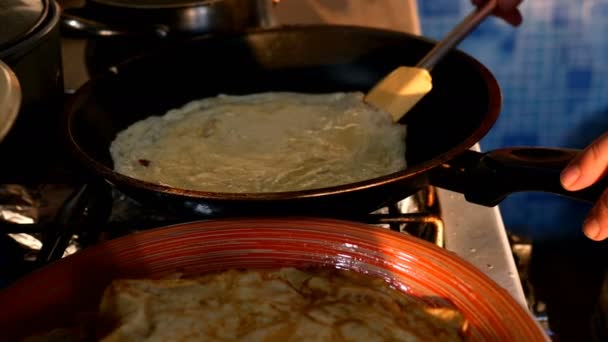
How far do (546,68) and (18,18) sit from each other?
1.89 metres

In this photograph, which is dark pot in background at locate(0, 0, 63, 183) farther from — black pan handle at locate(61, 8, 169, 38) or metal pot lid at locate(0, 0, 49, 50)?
black pan handle at locate(61, 8, 169, 38)

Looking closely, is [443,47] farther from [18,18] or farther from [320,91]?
[18,18]

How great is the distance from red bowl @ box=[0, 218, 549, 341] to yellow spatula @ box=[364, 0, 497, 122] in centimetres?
47

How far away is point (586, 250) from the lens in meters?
2.59

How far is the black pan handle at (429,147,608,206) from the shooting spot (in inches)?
31.2

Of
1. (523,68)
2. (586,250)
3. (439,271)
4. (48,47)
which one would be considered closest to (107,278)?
(439,271)

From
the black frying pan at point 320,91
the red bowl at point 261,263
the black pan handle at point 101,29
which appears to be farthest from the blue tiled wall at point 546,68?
the red bowl at point 261,263

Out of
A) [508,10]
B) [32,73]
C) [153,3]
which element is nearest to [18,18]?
[32,73]

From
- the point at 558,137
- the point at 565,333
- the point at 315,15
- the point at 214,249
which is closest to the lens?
the point at 214,249

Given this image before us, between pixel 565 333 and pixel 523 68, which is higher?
pixel 523 68

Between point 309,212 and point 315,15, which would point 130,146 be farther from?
point 315,15

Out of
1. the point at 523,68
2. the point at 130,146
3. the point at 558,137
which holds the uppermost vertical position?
the point at 130,146

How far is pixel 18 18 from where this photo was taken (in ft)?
3.14

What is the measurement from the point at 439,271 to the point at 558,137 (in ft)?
6.44
